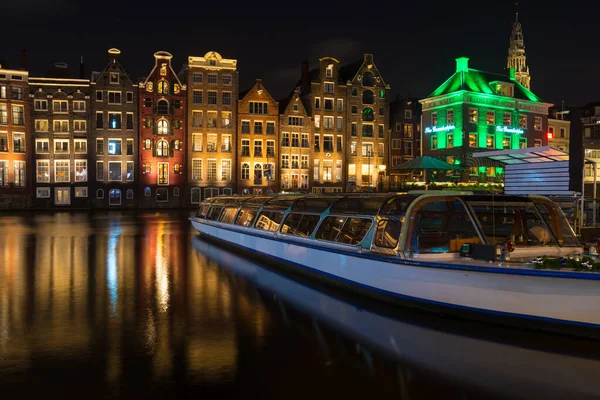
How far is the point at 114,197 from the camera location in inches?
2554

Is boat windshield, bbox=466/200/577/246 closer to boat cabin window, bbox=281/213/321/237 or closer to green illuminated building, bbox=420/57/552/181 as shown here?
boat cabin window, bbox=281/213/321/237

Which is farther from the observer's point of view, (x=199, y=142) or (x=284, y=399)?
(x=199, y=142)

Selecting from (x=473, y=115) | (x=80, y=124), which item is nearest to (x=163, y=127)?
(x=80, y=124)

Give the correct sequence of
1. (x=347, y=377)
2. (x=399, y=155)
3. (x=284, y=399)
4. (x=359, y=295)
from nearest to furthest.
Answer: (x=284, y=399), (x=347, y=377), (x=359, y=295), (x=399, y=155)

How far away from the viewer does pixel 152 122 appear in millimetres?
65562

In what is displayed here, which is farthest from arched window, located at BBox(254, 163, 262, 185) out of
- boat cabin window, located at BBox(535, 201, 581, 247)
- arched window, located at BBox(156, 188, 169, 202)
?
boat cabin window, located at BBox(535, 201, 581, 247)

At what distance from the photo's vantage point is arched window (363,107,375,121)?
72.9 metres

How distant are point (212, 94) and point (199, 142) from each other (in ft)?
20.9

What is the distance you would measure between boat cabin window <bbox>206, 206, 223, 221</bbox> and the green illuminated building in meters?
42.1

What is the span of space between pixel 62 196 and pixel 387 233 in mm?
61592

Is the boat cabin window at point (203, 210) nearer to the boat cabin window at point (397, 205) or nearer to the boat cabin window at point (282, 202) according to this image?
the boat cabin window at point (282, 202)

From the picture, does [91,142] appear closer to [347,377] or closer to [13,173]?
[13,173]

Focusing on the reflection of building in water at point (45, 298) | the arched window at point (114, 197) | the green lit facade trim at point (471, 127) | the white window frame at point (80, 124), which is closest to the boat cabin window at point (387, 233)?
the reflection of building in water at point (45, 298)

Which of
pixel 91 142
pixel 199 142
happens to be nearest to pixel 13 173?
pixel 91 142
